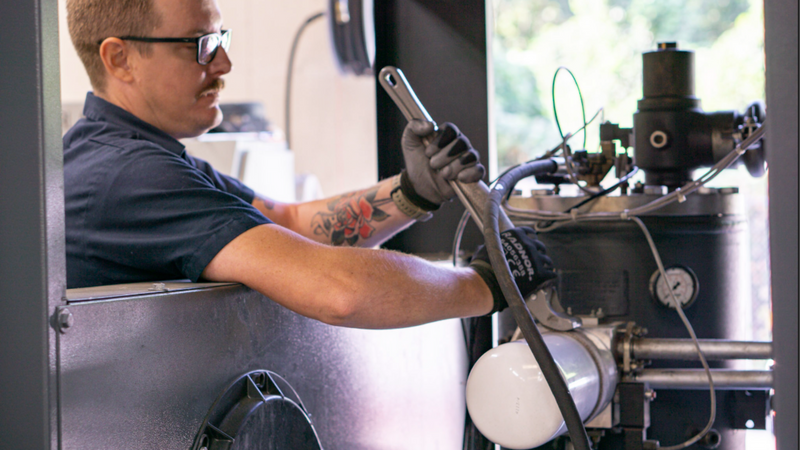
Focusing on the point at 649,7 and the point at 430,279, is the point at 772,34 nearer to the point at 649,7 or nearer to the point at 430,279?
the point at 430,279

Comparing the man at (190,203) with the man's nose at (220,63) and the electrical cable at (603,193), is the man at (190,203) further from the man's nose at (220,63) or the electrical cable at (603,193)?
the electrical cable at (603,193)

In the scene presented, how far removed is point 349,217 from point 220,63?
16.2 inches

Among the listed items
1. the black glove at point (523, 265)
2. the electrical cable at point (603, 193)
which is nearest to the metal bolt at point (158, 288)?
the black glove at point (523, 265)

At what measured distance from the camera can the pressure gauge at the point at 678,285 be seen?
113cm

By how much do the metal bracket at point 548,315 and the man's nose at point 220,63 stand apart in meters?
0.72

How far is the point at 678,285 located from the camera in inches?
44.7

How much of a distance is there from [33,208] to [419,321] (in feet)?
1.68

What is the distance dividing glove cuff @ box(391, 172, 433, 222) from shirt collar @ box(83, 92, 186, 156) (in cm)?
43

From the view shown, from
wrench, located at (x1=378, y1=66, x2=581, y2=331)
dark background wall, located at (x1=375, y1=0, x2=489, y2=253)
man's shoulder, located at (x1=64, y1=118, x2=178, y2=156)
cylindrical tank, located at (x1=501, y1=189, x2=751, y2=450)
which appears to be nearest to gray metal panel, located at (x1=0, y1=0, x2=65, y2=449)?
man's shoulder, located at (x1=64, y1=118, x2=178, y2=156)

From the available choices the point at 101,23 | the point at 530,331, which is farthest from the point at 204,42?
the point at 530,331

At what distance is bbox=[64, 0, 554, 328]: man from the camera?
94 cm

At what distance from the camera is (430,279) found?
99 centimetres

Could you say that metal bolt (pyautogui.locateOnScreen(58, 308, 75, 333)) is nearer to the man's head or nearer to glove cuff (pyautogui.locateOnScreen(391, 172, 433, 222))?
the man's head

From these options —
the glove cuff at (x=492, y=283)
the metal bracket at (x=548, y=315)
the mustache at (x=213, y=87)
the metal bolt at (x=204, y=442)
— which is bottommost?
the metal bolt at (x=204, y=442)
